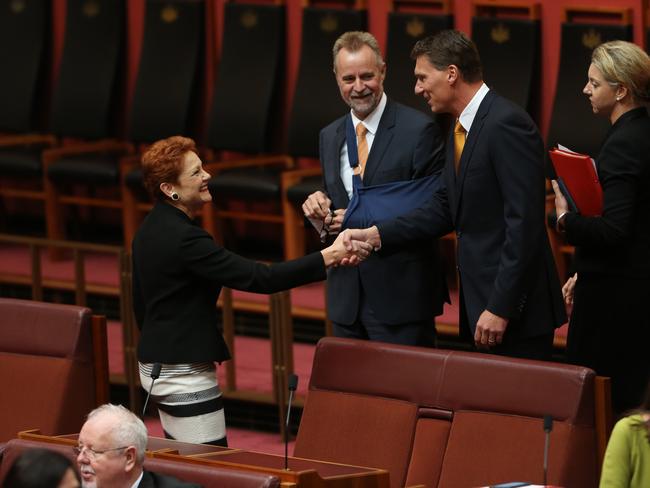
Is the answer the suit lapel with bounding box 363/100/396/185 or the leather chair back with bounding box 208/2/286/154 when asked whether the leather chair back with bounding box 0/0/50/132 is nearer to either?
the leather chair back with bounding box 208/2/286/154

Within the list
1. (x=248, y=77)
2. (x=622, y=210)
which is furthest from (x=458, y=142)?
(x=248, y=77)

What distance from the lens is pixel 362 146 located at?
334 cm

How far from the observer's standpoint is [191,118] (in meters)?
6.11

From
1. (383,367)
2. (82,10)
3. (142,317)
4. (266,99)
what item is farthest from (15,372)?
(82,10)

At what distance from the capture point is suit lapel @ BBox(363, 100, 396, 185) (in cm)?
329

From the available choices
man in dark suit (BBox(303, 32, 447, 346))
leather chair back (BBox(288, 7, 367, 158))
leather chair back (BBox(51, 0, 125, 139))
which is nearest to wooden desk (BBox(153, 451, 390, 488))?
man in dark suit (BBox(303, 32, 447, 346))

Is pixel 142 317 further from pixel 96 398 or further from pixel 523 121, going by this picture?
pixel 523 121

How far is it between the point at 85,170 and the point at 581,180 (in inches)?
127

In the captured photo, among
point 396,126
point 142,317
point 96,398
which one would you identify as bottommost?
point 96,398

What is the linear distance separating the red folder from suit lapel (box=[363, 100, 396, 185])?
39cm

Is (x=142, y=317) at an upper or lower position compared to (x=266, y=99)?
lower

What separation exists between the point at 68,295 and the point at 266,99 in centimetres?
112

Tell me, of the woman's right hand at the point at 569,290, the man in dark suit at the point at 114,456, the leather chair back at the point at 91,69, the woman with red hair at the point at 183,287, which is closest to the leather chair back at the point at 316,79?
the leather chair back at the point at 91,69

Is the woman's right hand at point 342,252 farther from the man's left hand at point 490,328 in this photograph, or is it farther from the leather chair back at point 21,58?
the leather chair back at point 21,58
